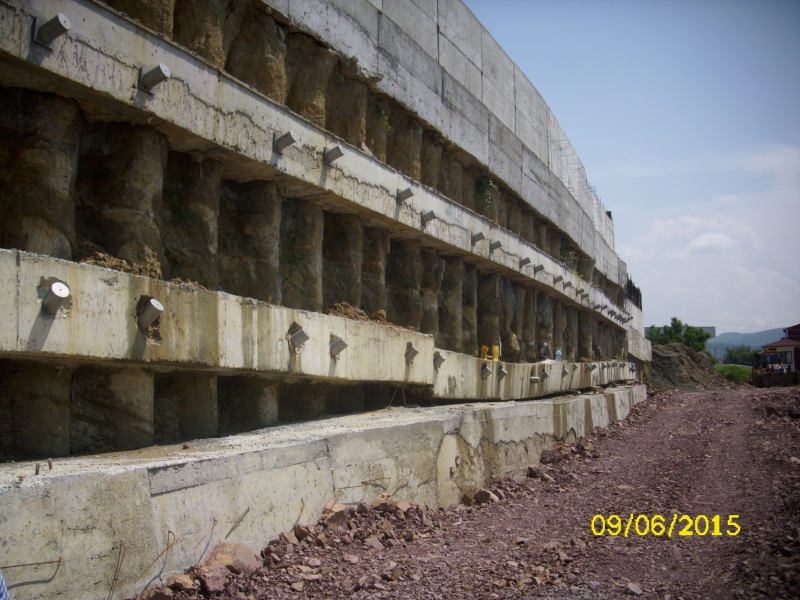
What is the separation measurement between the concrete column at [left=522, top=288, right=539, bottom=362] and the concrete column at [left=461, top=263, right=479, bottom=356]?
10.9 ft

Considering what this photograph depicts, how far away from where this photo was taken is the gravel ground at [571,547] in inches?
192

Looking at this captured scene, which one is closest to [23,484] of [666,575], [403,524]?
[403,524]

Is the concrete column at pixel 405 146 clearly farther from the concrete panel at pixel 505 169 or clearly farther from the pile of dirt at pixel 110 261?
the pile of dirt at pixel 110 261

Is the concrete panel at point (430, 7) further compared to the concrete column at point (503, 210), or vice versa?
the concrete column at point (503, 210)

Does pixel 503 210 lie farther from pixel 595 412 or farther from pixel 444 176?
pixel 595 412

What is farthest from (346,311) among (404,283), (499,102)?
(499,102)

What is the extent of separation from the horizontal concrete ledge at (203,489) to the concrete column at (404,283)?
2.37 m

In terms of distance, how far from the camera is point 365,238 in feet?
32.0

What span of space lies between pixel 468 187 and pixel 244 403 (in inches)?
298

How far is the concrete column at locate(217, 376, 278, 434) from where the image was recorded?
22.3 feet

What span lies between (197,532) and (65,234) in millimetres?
2473

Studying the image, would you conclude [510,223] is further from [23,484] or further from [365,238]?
[23,484]

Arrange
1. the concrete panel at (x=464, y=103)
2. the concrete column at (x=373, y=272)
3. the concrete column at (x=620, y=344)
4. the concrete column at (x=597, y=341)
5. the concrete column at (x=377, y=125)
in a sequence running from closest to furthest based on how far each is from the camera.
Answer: the concrete column at (x=373, y=272) → the concrete column at (x=377, y=125) → the concrete panel at (x=464, y=103) → the concrete column at (x=597, y=341) → the concrete column at (x=620, y=344)

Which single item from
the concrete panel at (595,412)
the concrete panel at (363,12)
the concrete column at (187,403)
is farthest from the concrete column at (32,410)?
the concrete panel at (595,412)
